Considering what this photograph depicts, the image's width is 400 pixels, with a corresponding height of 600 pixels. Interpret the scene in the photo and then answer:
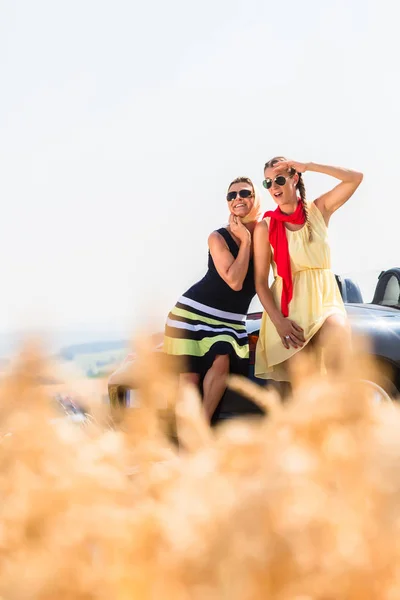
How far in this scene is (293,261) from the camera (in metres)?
4.11

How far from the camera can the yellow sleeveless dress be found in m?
4.03

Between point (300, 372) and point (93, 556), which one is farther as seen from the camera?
point (300, 372)

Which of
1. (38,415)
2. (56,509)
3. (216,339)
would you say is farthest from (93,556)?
(216,339)

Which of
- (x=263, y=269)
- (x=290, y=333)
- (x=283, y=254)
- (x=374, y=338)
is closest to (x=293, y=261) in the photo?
(x=283, y=254)

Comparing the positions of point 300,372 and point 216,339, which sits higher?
point 300,372

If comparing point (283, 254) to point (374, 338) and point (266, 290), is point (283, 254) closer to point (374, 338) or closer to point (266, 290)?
point (266, 290)

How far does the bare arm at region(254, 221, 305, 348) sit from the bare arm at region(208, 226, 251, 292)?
0.06 metres

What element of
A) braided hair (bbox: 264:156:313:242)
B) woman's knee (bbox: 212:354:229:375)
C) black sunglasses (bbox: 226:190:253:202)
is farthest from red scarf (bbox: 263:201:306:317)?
woman's knee (bbox: 212:354:229:375)

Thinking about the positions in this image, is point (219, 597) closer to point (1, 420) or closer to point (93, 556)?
point (93, 556)

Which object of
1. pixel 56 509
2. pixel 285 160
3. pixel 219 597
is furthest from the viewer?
pixel 285 160

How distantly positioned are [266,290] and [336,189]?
0.69 metres

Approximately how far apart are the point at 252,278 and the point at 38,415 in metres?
3.72

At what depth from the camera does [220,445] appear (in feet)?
1.57

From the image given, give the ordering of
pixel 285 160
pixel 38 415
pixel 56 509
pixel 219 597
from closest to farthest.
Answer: pixel 219 597, pixel 56 509, pixel 38 415, pixel 285 160
